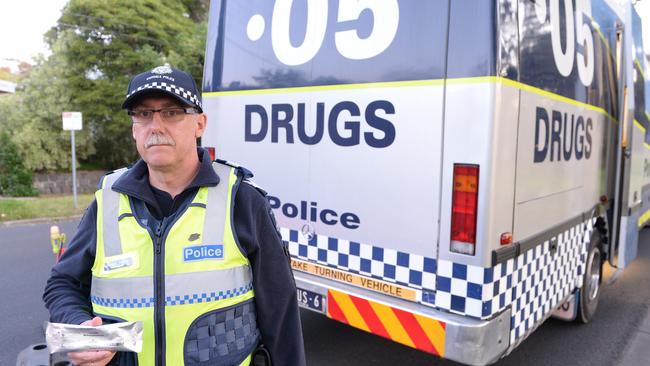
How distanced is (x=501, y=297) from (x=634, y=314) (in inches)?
120

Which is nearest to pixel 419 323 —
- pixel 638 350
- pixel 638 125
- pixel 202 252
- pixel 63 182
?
pixel 202 252

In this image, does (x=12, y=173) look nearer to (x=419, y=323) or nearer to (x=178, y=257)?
(x=419, y=323)

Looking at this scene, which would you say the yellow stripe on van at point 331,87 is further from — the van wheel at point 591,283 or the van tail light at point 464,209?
the van wheel at point 591,283

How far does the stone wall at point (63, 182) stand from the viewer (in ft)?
56.4

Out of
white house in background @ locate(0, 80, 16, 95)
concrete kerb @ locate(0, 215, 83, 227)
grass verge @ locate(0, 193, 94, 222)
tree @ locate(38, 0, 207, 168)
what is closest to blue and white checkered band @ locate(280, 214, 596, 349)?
concrete kerb @ locate(0, 215, 83, 227)

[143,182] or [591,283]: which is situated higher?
[143,182]

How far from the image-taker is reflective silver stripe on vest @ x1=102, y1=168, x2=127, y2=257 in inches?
56.8

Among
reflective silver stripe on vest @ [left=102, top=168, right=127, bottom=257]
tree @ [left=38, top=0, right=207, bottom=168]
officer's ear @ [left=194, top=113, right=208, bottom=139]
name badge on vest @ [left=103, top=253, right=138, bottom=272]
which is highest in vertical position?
tree @ [left=38, top=0, right=207, bottom=168]

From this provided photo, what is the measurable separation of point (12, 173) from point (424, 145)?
17.2m

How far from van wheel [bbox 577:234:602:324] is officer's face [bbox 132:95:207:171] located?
374cm

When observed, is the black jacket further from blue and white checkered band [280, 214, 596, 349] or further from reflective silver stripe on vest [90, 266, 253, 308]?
blue and white checkered band [280, 214, 596, 349]

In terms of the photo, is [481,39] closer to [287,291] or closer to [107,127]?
[287,291]

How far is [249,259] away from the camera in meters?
1.55

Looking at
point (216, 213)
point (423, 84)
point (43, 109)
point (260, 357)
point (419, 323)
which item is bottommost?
point (419, 323)
